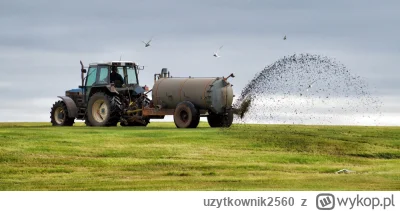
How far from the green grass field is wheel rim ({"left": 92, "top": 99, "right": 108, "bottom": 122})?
4.76 metres

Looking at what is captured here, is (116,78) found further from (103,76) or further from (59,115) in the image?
(59,115)

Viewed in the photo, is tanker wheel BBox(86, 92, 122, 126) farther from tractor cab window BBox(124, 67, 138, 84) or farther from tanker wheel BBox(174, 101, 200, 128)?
tanker wheel BBox(174, 101, 200, 128)

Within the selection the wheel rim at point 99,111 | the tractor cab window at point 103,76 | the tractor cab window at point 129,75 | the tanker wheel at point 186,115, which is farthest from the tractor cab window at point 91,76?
the tanker wheel at point 186,115

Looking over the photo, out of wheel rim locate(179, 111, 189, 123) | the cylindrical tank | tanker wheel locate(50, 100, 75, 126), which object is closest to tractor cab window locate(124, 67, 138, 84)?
the cylindrical tank

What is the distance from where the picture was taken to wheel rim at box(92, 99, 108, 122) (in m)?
43.0

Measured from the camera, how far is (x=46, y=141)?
32344 mm

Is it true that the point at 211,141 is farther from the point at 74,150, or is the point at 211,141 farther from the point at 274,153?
the point at 74,150

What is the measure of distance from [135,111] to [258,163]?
51.5 ft

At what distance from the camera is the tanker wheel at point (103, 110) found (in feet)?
139

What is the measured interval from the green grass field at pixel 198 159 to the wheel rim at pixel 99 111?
4.76m

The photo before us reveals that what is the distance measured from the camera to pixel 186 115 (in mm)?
40625

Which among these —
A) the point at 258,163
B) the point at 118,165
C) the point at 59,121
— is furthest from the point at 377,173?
the point at 59,121

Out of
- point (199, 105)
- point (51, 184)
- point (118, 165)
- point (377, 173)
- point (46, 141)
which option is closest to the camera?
point (51, 184)

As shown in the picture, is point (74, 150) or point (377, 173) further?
point (74, 150)
